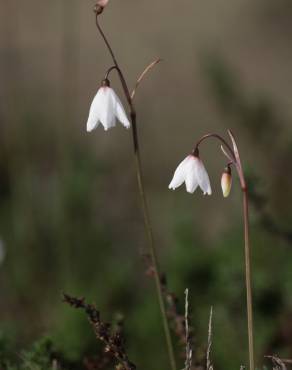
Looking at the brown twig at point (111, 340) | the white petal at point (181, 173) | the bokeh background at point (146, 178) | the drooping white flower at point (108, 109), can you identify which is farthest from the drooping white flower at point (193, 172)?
the bokeh background at point (146, 178)

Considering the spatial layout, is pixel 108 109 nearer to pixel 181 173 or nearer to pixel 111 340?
pixel 181 173

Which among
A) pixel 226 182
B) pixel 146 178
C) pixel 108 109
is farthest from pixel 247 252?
pixel 146 178

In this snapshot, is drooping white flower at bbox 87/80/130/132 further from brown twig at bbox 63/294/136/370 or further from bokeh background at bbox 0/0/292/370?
bokeh background at bbox 0/0/292/370

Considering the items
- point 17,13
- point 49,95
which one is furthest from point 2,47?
point 49,95

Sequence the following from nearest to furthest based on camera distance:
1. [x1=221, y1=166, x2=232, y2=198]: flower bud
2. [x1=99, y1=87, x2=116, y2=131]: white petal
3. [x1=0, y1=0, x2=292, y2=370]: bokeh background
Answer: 1. [x1=221, y1=166, x2=232, y2=198]: flower bud
2. [x1=99, y1=87, x2=116, y2=131]: white petal
3. [x1=0, y1=0, x2=292, y2=370]: bokeh background

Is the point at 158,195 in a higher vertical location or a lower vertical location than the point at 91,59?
lower

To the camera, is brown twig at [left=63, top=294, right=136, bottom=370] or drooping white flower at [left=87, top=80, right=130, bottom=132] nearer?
brown twig at [left=63, top=294, right=136, bottom=370]

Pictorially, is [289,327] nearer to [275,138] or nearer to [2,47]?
[275,138]

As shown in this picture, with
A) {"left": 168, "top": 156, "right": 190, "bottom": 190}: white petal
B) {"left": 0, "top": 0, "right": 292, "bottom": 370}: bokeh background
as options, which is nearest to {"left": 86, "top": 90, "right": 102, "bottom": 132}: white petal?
{"left": 168, "top": 156, "right": 190, "bottom": 190}: white petal

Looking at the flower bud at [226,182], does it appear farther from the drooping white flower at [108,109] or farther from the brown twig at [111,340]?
the brown twig at [111,340]
